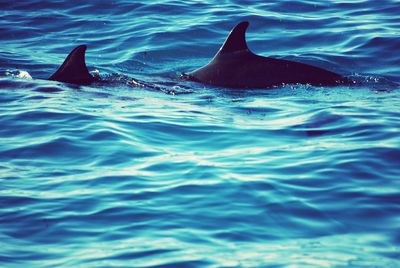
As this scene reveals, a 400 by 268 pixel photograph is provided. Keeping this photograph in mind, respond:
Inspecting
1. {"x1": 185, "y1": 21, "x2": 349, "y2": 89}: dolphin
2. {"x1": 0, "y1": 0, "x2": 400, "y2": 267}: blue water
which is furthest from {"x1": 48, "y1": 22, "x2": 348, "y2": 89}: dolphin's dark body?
{"x1": 0, "y1": 0, "x2": 400, "y2": 267}: blue water

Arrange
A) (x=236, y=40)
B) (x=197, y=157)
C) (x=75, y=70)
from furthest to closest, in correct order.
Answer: (x=75, y=70) → (x=236, y=40) → (x=197, y=157)

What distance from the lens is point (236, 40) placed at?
1302 centimetres

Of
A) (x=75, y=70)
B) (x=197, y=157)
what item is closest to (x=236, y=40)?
(x=75, y=70)

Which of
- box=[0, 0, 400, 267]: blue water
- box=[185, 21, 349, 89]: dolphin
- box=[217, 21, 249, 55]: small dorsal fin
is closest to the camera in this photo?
box=[0, 0, 400, 267]: blue water

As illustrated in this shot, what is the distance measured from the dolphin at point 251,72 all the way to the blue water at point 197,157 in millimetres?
275

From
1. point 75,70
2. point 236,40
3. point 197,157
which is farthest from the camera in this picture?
point 75,70

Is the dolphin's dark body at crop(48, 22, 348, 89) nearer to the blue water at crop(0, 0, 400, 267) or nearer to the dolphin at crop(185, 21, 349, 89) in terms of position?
the dolphin at crop(185, 21, 349, 89)

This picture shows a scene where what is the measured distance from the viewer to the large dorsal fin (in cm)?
1306

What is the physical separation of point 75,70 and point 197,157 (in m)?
4.24

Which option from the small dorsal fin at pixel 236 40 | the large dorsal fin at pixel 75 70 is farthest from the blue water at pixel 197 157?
the small dorsal fin at pixel 236 40

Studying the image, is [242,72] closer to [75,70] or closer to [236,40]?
[236,40]

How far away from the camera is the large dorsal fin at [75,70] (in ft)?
42.9

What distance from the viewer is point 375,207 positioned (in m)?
7.86

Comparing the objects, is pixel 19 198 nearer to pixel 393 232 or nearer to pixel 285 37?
pixel 393 232
